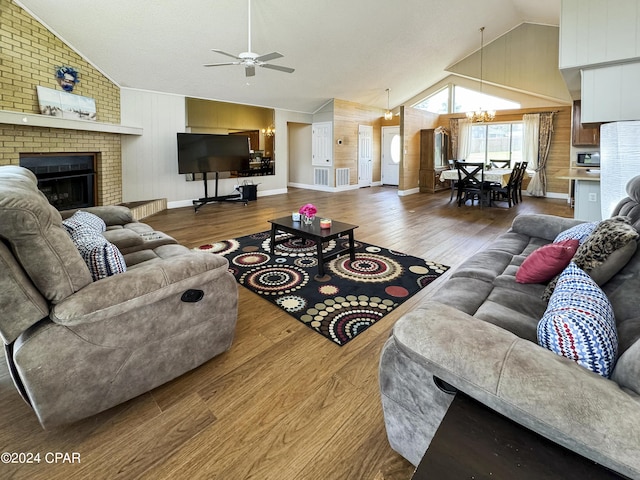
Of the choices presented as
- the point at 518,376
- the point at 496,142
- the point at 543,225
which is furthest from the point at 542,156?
the point at 518,376

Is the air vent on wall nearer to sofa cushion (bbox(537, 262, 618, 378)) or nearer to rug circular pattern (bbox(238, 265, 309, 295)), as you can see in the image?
rug circular pattern (bbox(238, 265, 309, 295))

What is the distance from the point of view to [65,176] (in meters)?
5.00

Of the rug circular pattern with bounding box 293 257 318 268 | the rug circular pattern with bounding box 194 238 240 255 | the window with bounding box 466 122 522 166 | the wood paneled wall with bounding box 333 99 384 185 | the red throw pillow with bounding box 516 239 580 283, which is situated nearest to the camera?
the red throw pillow with bounding box 516 239 580 283

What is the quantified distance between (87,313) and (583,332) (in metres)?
1.73

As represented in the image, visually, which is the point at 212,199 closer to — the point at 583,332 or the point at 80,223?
the point at 80,223

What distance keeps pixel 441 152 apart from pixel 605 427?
998 cm

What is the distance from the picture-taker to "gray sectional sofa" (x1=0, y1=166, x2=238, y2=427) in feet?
4.23

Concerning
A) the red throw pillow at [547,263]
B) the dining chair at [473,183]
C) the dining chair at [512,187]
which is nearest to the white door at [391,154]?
the dining chair at [473,183]

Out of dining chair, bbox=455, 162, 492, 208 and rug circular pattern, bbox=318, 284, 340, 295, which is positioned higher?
dining chair, bbox=455, 162, 492, 208

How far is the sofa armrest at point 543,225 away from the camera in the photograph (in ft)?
8.75

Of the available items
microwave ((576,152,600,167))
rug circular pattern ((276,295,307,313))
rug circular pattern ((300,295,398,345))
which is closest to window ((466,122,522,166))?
microwave ((576,152,600,167))

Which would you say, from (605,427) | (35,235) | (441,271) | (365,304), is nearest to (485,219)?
(441,271)

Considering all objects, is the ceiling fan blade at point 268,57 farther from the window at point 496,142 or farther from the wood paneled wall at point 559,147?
the window at point 496,142

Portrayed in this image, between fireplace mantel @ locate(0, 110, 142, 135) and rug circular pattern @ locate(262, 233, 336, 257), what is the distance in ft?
10.1
